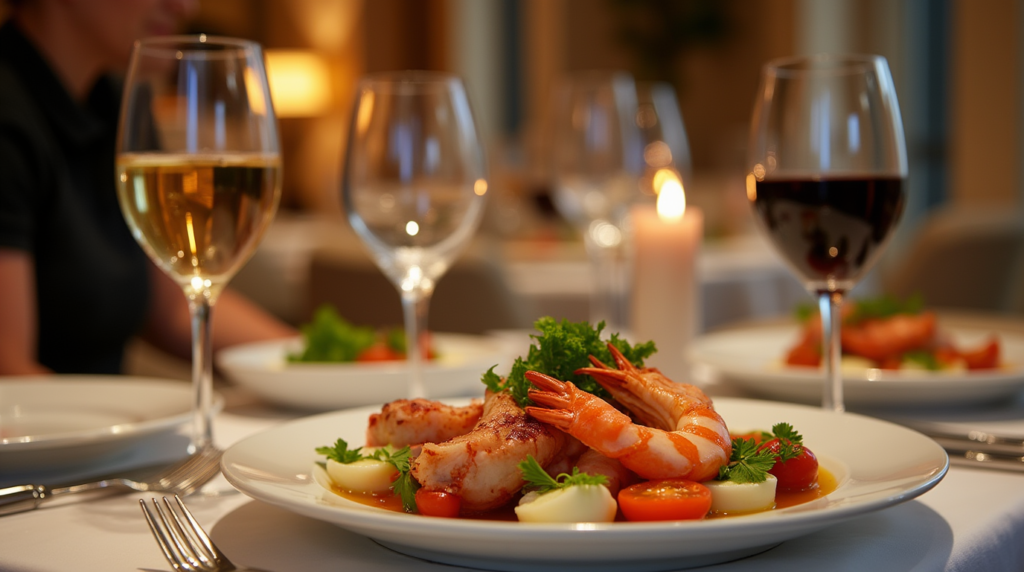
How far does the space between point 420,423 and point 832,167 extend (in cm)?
61

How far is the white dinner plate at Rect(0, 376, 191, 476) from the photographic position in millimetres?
1030

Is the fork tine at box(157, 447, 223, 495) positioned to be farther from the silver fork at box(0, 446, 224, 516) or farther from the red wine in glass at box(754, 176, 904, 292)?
the red wine in glass at box(754, 176, 904, 292)

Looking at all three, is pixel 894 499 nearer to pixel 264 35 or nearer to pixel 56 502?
pixel 56 502

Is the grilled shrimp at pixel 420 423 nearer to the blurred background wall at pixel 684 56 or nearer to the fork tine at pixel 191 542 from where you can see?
the fork tine at pixel 191 542

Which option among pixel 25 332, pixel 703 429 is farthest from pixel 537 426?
pixel 25 332

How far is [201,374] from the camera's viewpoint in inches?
41.0

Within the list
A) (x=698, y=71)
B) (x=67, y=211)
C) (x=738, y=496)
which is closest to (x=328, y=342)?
(x=738, y=496)

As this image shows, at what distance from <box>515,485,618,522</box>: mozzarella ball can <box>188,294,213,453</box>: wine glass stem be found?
0.48 m

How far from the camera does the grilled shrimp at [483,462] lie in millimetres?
725

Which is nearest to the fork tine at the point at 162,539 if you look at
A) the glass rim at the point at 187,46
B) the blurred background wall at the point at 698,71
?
the glass rim at the point at 187,46

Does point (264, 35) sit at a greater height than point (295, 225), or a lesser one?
greater

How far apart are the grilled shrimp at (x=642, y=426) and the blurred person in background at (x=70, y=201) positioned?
1656 mm

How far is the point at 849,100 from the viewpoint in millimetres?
1146

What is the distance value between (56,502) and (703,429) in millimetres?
636
